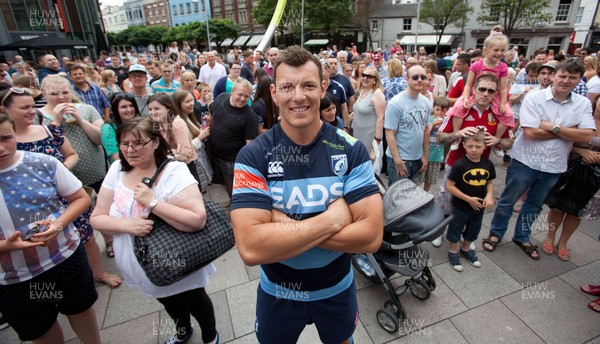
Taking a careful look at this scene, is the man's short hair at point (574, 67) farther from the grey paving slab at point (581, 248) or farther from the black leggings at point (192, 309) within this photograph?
the black leggings at point (192, 309)

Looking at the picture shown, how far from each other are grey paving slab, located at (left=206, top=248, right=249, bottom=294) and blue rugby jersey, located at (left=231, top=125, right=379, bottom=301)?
2.03 meters

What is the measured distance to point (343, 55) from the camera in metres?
9.98

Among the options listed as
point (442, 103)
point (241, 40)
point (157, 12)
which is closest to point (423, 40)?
point (241, 40)

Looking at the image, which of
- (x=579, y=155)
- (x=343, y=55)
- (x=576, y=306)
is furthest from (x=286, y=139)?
(x=343, y=55)

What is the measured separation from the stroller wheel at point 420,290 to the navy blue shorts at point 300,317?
154 centimetres

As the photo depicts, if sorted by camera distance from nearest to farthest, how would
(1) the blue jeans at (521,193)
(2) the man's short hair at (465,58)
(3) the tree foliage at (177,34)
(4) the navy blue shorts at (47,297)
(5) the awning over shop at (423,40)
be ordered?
(4) the navy blue shorts at (47,297)
(1) the blue jeans at (521,193)
(2) the man's short hair at (465,58)
(5) the awning over shop at (423,40)
(3) the tree foliage at (177,34)

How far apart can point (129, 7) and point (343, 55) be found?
84001 mm

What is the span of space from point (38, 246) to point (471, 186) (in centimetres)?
412

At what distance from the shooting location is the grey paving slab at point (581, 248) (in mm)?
3778

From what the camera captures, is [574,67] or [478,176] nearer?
[574,67]

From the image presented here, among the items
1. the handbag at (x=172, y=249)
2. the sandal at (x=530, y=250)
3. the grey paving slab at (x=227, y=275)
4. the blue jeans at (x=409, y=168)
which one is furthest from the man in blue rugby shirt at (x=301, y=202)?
the sandal at (x=530, y=250)

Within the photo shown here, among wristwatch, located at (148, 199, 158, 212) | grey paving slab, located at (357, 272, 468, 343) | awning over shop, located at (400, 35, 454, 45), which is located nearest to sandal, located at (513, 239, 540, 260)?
grey paving slab, located at (357, 272, 468, 343)

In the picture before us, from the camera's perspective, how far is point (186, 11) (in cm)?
6006

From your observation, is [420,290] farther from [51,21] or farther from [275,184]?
[51,21]
